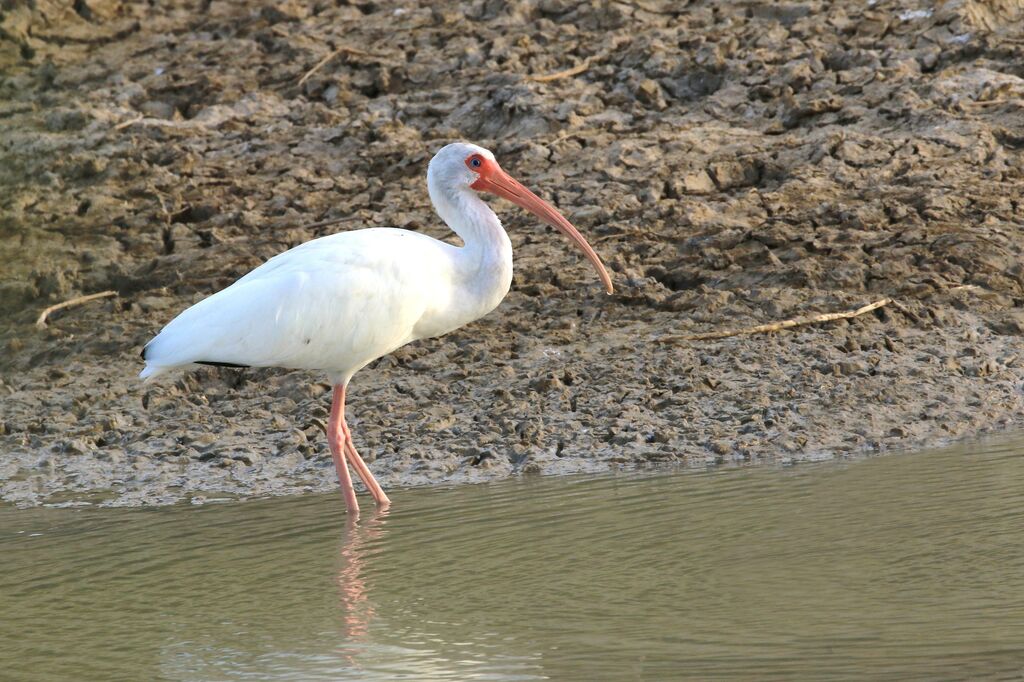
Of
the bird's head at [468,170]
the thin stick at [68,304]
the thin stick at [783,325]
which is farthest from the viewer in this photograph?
the thin stick at [68,304]

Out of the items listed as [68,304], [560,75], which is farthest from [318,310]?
[560,75]

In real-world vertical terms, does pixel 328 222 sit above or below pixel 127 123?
below

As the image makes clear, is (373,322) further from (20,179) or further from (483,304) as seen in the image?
(20,179)

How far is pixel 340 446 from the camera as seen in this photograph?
6945mm

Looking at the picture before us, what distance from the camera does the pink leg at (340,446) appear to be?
6.65 m

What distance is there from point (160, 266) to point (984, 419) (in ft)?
15.8

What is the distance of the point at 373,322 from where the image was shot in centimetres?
673

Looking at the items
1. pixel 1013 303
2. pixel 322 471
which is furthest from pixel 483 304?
pixel 1013 303

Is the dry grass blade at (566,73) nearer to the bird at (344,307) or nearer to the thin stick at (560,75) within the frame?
the thin stick at (560,75)

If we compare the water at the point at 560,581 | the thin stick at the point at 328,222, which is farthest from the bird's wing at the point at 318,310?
the thin stick at the point at 328,222

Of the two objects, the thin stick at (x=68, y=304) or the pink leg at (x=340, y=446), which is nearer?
the pink leg at (x=340, y=446)

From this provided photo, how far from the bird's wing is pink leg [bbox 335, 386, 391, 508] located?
42 centimetres

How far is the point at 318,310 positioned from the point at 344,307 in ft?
0.37

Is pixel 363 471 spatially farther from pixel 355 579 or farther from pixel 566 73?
pixel 566 73
